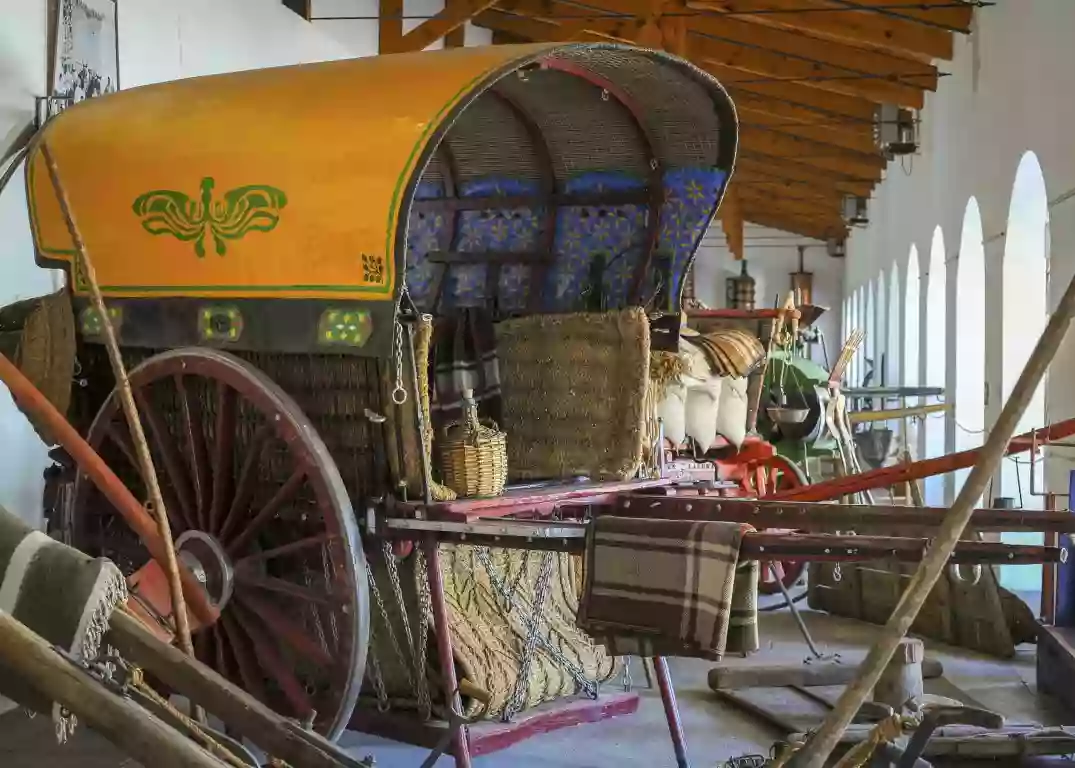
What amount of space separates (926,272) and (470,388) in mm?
8065

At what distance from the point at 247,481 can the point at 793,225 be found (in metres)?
18.9

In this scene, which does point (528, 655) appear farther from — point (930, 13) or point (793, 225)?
point (793, 225)

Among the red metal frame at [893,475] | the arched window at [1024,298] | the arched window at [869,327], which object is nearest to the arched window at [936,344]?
the arched window at [1024,298]

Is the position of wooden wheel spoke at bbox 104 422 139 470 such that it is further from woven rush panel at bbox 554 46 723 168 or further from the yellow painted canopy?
woven rush panel at bbox 554 46 723 168

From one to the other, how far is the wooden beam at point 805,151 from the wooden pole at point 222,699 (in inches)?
494

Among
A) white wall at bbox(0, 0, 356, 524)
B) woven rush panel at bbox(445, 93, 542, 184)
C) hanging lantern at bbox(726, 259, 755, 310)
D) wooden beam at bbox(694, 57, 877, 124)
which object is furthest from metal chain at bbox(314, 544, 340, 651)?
hanging lantern at bbox(726, 259, 755, 310)

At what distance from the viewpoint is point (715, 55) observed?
11039mm

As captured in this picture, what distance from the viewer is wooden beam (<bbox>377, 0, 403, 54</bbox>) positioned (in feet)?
27.8

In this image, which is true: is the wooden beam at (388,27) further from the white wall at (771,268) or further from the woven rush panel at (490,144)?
the white wall at (771,268)

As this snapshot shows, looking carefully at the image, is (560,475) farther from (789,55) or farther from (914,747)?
(789,55)

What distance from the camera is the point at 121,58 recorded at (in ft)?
16.5

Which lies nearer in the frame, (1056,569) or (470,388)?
(470,388)

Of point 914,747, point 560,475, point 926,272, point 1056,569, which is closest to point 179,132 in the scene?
point 560,475

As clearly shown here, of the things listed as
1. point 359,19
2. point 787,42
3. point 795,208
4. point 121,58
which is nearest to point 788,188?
point 795,208
